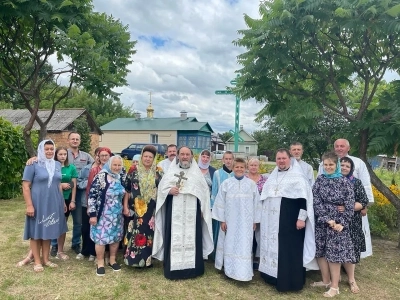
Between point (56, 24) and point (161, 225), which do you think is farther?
point (56, 24)

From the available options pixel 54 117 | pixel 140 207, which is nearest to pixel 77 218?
pixel 140 207

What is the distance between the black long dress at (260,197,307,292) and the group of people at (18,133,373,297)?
0.01 metres

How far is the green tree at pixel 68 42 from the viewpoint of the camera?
639cm

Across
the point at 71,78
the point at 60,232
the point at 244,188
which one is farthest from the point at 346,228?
the point at 71,78

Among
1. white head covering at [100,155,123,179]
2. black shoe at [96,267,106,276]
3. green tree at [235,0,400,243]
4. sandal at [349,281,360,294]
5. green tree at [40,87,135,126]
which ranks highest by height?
green tree at [40,87,135,126]

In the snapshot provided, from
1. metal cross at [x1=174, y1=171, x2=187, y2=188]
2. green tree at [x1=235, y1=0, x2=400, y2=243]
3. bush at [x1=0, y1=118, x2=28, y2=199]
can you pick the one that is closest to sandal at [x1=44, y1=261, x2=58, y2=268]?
metal cross at [x1=174, y1=171, x2=187, y2=188]

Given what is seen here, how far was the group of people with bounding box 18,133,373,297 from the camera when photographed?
4.22m

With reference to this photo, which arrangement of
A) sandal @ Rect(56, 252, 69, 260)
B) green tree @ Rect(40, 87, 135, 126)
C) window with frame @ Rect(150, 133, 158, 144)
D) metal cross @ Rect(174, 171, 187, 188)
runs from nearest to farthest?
metal cross @ Rect(174, 171, 187, 188) < sandal @ Rect(56, 252, 69, 260) < window with frame @ Rect(150, 133, 158, 144) < green tree @ Rect(40, 87, 135, 126)

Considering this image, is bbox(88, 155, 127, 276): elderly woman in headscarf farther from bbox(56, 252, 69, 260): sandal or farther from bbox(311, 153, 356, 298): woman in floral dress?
bbox(311, 153, 356, 298): woman in floral dress

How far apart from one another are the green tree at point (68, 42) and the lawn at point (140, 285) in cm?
362

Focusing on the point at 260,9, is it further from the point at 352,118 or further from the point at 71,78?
the point at 71,78

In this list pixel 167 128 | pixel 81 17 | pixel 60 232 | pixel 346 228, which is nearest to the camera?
pixel 346 228

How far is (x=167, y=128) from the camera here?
3509 cm

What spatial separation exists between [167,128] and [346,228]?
3159 cm
